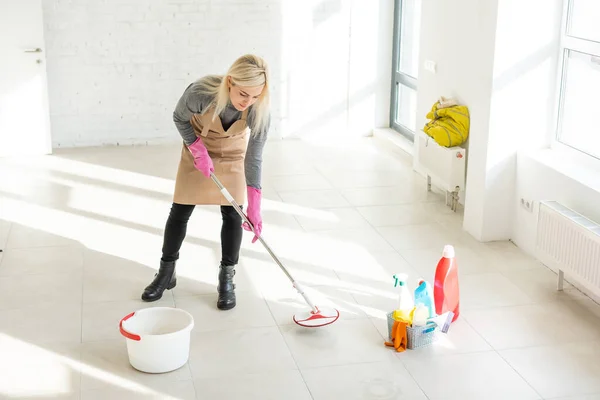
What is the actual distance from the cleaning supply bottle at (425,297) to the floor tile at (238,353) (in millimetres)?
596

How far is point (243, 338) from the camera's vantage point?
3.55 m

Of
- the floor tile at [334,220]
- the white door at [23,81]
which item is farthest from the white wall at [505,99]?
the white door at [23,81]

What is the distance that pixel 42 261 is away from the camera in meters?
4.38

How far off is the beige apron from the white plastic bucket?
1.82ft

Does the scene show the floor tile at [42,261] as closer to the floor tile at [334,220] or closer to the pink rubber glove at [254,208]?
the pink rubber glove at [254,208]

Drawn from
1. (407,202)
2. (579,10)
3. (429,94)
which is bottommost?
(407,202)

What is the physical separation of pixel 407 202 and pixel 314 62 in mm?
2180

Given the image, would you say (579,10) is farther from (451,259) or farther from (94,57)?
(94,57)

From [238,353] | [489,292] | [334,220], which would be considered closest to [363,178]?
[334,220]

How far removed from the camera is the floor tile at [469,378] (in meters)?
3.13

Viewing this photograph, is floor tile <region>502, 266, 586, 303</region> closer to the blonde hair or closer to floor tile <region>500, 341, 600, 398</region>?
floor tile <region>500, 341, 600, 398</region>

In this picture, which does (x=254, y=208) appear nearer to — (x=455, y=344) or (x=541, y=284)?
(x=455, y=344)

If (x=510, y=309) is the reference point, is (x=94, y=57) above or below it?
above

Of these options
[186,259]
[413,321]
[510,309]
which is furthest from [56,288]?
[510,309]
